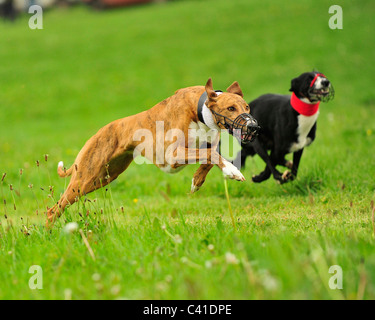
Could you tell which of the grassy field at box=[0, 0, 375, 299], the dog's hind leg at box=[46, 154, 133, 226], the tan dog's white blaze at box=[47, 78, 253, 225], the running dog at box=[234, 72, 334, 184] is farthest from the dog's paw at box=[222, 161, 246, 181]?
the running dog at box=[234, 72, 334, 184]

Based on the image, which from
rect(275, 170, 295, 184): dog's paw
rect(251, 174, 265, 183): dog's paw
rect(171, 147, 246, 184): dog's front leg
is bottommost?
rect(251, 174, 265, 183): dog's paw

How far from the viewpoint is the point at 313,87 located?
18.7 ft

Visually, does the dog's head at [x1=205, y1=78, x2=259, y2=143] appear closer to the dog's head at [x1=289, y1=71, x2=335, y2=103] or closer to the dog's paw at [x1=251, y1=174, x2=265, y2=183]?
the dog's head at [x1=289, y1=71, x2=335, y2=103]

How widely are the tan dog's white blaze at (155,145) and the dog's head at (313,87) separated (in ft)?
5.39

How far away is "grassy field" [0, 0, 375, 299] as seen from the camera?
3080mm

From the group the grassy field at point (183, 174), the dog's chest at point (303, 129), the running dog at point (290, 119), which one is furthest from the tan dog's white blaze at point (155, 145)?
the dog's chest at point (303, 129)

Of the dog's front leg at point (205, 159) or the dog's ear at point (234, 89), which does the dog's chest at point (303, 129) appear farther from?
the dog's front leg at point (205, 159)

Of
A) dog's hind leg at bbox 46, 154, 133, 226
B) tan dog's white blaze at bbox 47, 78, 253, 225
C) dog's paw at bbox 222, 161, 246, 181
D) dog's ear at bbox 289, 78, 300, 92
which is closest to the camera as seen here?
dog's paw at bbox 222, 161, 246, 181

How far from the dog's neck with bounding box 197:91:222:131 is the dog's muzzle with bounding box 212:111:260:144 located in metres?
0.10

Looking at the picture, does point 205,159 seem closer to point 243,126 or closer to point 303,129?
point 243,126

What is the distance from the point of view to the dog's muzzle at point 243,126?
3842 mm

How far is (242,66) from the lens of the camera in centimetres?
1853

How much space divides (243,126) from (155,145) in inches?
40.3
